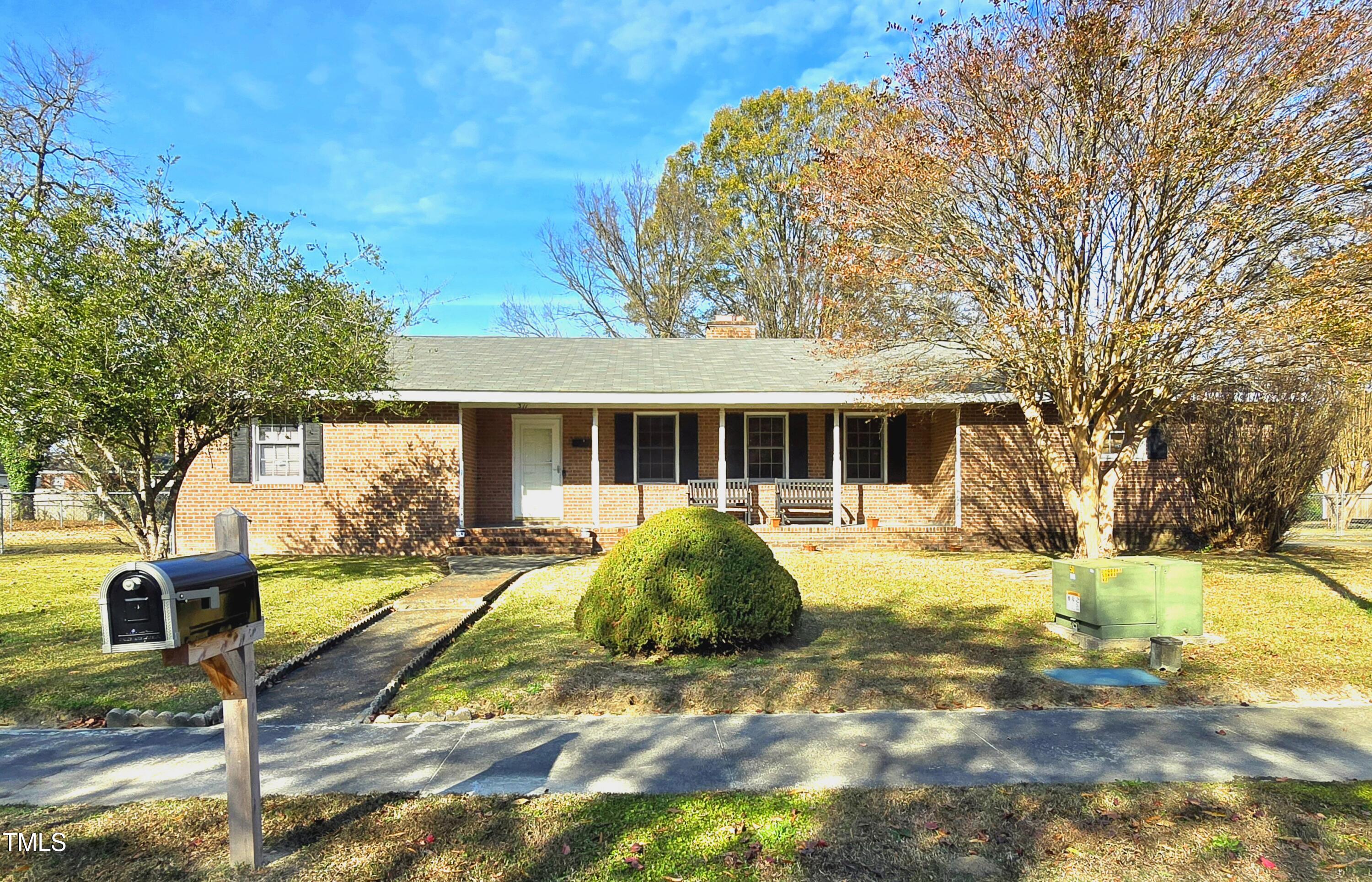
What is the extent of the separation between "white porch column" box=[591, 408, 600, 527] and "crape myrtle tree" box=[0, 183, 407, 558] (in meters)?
4.74

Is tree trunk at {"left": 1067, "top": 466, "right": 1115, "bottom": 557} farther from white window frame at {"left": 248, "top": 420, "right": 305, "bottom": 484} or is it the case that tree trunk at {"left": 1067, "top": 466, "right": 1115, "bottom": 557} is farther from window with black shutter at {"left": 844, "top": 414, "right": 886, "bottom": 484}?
white window frame at {"left": 248, "top": 420, "right": 305, "bottom": 484}

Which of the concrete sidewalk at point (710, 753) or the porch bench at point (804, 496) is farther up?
the porch bench at point (804, 496)

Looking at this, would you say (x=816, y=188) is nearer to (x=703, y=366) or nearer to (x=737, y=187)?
(x=703, y=366)

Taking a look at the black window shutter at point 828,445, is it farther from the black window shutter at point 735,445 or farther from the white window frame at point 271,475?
the white window frame at point 271,475

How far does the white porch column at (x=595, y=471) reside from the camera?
13.6 metres

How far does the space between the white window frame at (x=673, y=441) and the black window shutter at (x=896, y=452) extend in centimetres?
417

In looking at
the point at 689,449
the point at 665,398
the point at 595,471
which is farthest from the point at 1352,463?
the point at 595,471

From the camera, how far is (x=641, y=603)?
6188 millimetres

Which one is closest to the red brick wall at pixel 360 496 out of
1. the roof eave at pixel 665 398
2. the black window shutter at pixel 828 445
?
the roof eave at pixel 665 398

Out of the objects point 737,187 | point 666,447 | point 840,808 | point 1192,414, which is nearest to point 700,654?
point 840,808

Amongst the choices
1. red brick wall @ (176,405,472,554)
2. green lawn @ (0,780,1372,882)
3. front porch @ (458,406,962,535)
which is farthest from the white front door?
green lawn @ (0,780,1372,882)

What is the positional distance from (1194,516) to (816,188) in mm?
9909

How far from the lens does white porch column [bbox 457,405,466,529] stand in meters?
13.4

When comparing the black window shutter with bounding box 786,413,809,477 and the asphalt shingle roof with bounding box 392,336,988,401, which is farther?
the black window shutter with bounding box 786,413,809,477
